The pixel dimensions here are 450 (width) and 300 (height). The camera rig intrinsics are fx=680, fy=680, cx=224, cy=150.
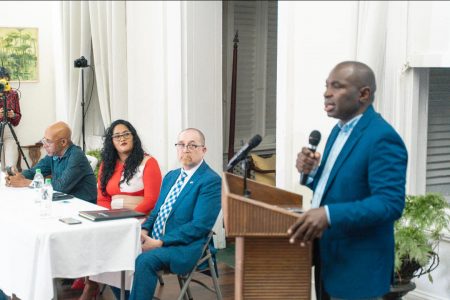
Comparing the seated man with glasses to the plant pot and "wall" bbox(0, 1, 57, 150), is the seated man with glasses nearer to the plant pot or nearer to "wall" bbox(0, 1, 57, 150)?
the plant pot

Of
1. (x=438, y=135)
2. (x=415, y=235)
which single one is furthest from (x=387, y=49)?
(x=415, y=235)

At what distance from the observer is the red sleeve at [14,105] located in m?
8.77

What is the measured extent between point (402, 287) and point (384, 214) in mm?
1617

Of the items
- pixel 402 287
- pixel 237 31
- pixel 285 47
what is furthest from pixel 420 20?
pixel 237 31

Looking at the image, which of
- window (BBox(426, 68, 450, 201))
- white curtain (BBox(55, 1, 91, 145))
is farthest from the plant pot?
white curtain (BBox(55, 1, 91, 145))

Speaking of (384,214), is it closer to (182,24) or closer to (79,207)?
(79,207)

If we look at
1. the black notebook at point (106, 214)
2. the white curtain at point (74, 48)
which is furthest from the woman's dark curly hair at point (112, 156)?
the white curtain at point (74, 48)

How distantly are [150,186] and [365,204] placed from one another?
9.02ft

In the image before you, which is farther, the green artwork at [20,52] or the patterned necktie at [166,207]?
the green artwork at [20,52]

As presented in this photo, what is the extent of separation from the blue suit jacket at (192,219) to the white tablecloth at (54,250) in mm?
271

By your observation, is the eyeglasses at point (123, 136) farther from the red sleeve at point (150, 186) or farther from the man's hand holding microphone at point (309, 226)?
the man's hand holding microphone at point (309, 226)

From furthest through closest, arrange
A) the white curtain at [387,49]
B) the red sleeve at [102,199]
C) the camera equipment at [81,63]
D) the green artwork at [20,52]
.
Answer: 1. the green artwork at [20,52]
2. the camera equipment at [81,63]
3. the red sleeve at [102,199]
4. the white curtain at [387,49]

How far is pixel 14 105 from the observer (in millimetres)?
8828

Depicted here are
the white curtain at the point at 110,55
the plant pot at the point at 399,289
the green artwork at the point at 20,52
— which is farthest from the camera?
the green artwork at the point at 20,52
